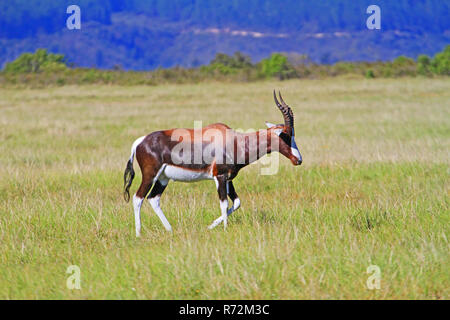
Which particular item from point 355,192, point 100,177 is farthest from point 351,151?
point 100,177

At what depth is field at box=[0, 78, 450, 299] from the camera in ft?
16.9

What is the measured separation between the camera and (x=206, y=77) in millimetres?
53312

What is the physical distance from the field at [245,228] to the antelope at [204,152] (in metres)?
0.58

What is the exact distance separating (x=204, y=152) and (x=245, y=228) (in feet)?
3.33

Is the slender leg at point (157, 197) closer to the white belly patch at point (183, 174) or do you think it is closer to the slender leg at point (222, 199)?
the white belly patch at point (183, 174)

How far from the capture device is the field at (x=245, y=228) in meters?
5.15

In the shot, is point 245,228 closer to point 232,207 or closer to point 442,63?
point 232,207

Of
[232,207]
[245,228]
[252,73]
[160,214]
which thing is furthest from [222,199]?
[252,73]

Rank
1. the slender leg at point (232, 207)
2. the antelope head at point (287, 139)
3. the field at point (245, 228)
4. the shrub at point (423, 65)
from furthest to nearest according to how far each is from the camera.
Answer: the shrub at point (423, 65)
the slender leg at point (232, 207)
the antelope head at point (287, 139)
the field at point (245, 228)

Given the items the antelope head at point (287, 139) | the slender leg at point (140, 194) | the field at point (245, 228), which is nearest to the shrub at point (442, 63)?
the field at point (245, 228)

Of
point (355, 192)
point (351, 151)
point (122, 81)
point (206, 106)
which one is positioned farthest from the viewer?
point (122, 81)

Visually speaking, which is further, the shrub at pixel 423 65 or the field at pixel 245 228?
the shrub at pixel 423 65
